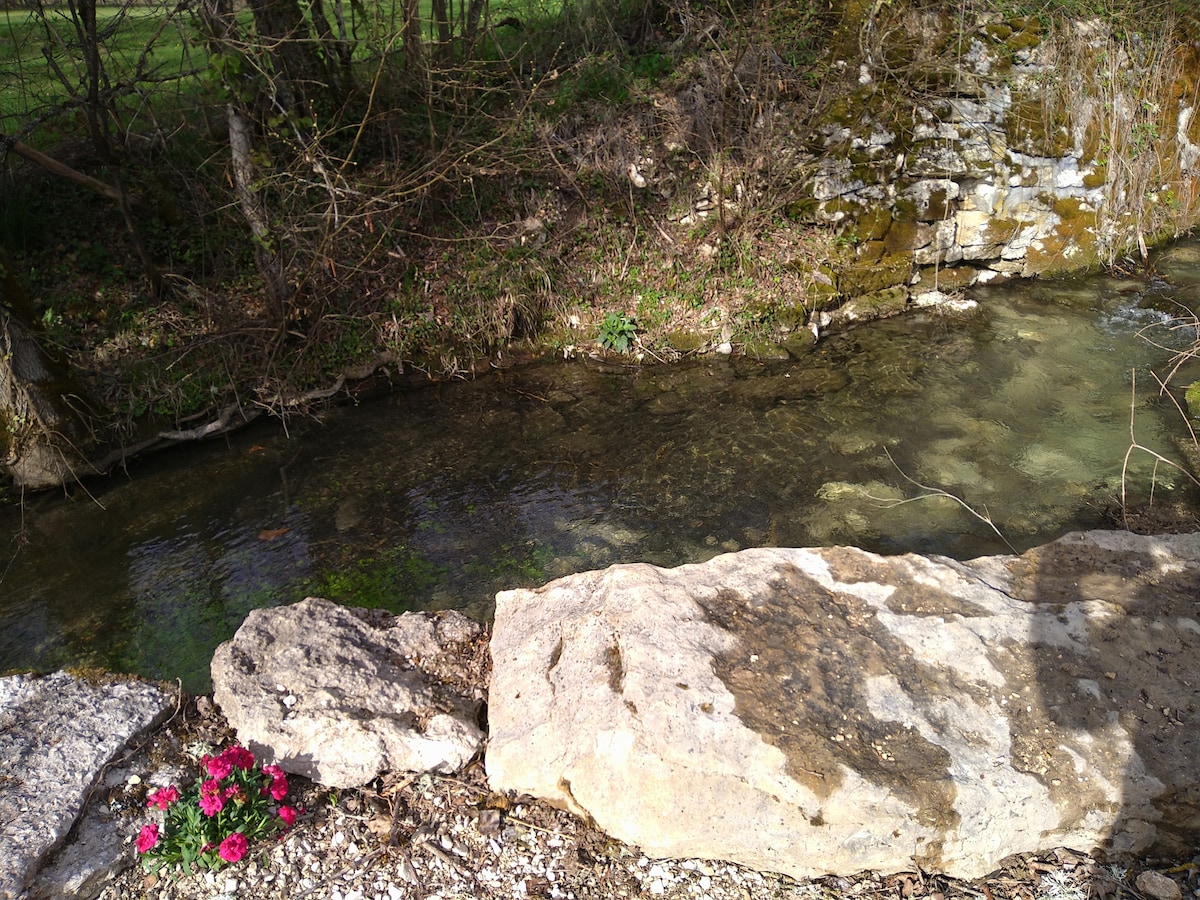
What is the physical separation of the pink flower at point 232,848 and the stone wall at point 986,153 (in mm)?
6559

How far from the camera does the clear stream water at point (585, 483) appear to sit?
16.3 ft

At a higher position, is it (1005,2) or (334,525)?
(1005,2)

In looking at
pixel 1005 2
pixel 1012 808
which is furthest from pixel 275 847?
pixel 1005 2

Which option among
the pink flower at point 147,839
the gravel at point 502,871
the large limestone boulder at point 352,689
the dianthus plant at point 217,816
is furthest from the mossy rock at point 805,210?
the pink flower at point 147,839

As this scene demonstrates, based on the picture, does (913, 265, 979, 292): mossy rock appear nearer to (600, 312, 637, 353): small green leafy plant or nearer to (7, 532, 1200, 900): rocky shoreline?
(600, 312, 637, 353): small green leafy plant

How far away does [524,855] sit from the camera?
2.90m

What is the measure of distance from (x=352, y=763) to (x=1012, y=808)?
225 centimetres

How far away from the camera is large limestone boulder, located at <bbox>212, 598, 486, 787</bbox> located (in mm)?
3195

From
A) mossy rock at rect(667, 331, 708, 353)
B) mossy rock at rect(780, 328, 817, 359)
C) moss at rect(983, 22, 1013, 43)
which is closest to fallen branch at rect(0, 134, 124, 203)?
mossy rock at rect(667, 331, 708, 353)

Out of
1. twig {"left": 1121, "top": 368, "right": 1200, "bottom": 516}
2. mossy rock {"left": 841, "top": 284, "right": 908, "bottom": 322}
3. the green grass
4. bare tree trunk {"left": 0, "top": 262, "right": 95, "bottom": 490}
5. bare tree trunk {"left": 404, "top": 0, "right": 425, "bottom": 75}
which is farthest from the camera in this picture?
mossy rock {"left": 841, "top": 284, "right": 908, "bottom": 322}

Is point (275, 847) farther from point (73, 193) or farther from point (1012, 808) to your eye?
point (73, 193)

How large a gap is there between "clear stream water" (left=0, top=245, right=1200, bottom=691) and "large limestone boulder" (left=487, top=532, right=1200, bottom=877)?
151cm

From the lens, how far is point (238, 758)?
299 cm

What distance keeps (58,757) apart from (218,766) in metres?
0.70
